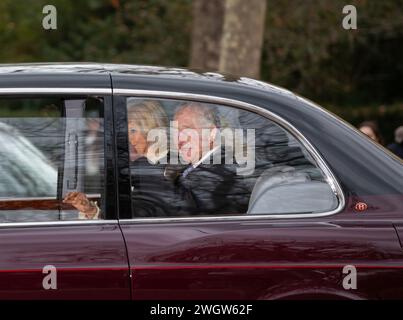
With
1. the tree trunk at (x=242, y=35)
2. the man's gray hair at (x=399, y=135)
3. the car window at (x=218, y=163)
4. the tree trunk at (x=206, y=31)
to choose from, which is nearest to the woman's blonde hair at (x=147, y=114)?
the car window at (x=218, y=163)

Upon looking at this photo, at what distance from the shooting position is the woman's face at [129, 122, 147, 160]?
4.02m

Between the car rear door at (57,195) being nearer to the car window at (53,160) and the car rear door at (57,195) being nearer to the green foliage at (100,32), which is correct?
the car window at (53,160)

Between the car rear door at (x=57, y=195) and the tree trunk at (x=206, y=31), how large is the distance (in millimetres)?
11447

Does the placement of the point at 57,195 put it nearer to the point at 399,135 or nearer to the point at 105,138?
the point at 105,138

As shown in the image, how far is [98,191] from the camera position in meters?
4.00

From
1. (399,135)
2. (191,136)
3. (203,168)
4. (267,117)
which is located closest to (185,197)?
(203,168)

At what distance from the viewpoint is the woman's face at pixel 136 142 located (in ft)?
13.2

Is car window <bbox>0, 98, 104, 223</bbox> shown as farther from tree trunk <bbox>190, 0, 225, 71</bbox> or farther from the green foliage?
the green foliage

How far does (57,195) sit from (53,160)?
149 millimetres

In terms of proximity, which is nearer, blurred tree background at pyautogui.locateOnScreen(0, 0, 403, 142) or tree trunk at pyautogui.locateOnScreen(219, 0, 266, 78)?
tree trunk at pyautogui.locateOnScreen(219, 0, 266, 78)

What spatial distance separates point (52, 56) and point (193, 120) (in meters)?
19.1

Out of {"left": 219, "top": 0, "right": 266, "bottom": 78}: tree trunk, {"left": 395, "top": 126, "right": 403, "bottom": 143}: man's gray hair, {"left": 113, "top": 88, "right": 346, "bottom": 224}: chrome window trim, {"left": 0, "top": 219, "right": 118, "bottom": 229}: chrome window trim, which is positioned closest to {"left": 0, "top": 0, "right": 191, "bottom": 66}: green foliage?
{"left": 219, "top": 0, "right": 266, "bottom": 78}: tree trunk

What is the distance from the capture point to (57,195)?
13.3 ft

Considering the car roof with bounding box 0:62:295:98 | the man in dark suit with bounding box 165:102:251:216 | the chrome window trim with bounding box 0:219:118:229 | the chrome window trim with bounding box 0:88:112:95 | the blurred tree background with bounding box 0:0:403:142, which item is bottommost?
the chrome window trim with bounding box 0:219:118:229
